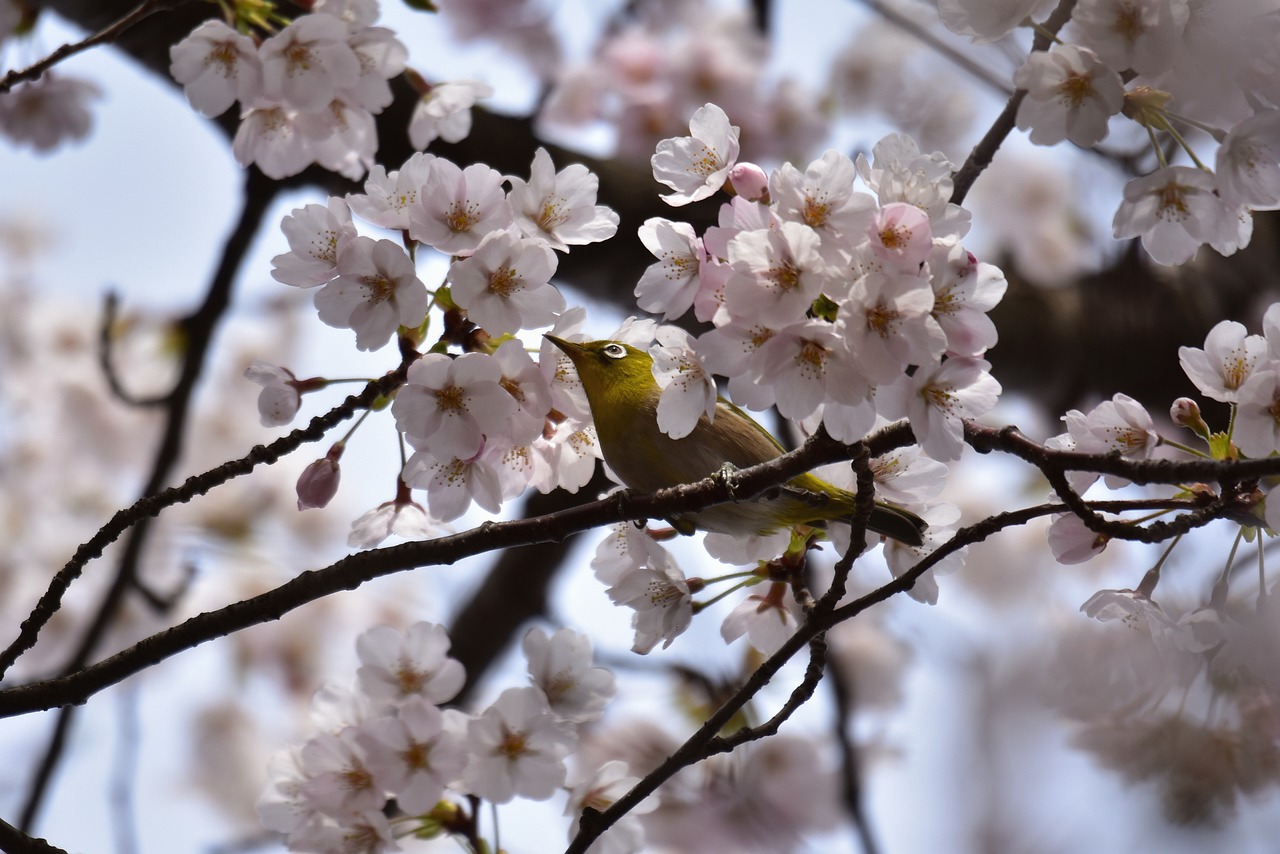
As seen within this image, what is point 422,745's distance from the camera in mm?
1455

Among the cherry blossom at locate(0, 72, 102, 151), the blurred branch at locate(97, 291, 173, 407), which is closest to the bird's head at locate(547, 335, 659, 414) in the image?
the blurred branch at locate(97, 291, 173, 407)

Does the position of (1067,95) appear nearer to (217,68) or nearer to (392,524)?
(392,524)

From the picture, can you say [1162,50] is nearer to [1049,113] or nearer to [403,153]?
[1049,113]

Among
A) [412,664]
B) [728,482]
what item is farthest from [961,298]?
[412,664]

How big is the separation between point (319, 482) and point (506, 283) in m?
0.38

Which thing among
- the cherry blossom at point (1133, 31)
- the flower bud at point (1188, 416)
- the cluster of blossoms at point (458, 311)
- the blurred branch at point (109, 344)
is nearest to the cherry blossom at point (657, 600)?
the cluster of blossoms at point (458, 311)

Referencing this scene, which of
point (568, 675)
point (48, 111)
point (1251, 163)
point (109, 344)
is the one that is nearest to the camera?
point (1251, 163)

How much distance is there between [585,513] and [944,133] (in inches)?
163

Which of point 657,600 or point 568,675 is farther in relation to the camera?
point 568,675

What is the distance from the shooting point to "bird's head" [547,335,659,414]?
4.52 feet

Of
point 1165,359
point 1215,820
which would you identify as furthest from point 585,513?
point 1165,359

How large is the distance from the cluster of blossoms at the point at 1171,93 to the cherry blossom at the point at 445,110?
0.79 metres

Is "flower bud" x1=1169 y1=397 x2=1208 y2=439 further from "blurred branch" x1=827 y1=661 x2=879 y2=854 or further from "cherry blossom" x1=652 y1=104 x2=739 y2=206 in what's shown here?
"blurred branch" x1=827 y1=661 x2=879 y2=854

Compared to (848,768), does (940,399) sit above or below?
above
